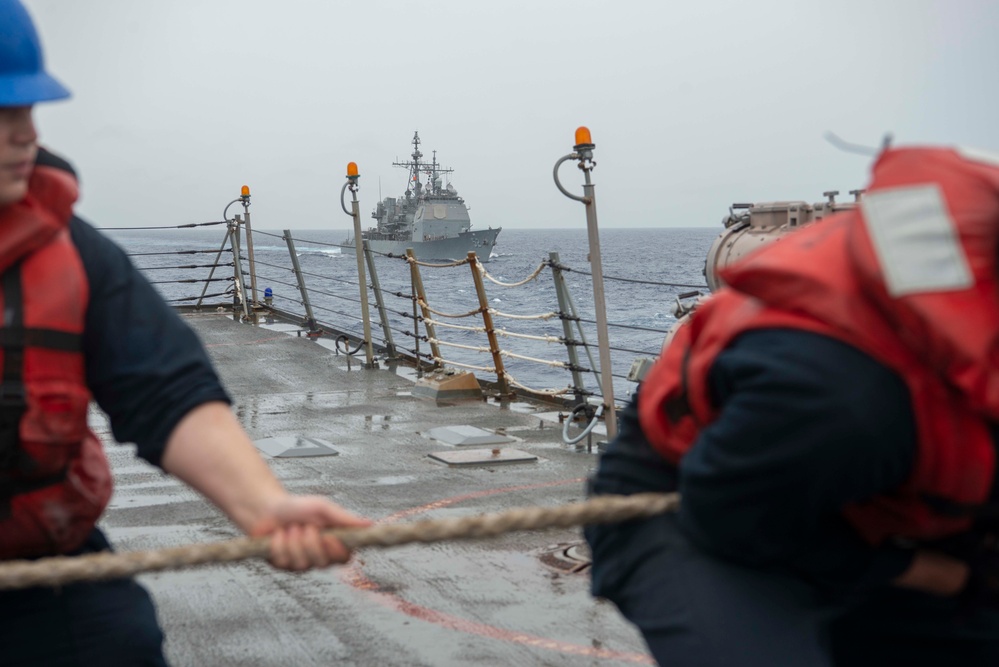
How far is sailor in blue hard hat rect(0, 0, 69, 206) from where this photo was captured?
1725 millimetres

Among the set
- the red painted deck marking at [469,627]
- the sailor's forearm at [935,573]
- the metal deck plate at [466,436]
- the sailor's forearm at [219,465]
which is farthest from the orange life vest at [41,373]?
the metal deck plate at [466,436]

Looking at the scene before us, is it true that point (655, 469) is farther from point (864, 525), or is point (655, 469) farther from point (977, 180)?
point (977, 180)

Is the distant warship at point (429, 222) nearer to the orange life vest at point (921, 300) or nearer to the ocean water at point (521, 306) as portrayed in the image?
the ocean water at point (521, 306)

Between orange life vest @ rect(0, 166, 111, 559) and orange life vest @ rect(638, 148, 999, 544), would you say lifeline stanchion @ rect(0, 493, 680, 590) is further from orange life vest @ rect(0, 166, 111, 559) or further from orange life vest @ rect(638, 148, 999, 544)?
orange life vest @ rect(638, 148, 999, 544)

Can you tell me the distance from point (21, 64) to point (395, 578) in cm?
333

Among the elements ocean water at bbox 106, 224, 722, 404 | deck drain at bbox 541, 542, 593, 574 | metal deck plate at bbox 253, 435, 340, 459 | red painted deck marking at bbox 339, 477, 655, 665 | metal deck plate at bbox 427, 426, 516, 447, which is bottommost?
ocean water at bbox 106, 224, 722, 404

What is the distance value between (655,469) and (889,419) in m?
0.61

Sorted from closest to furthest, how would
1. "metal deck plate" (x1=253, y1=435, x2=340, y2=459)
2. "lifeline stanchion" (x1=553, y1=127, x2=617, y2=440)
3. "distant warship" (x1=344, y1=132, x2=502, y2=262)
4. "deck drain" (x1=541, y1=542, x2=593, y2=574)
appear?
"deck drain" (x1=541, y1=542, x2=593, y2=574), "lifeline stanchion" (x1=553, y1=127, x2=617, y2=440), "metal deck plate" (x1=253, y1=435, x2=340, y2=459), "distant warship" (x1=344, y1=132, x2=502, y2=262)

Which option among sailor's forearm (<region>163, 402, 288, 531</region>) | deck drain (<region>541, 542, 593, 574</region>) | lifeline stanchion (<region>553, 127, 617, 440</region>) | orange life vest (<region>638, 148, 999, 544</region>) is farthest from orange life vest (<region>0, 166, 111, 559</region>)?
lifeline stanchion (<region>553, 127, 617, 440</region>)

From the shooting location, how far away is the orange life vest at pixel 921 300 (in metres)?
1.42

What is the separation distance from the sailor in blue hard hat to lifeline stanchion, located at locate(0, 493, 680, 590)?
587 mm

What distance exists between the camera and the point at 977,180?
149 cm

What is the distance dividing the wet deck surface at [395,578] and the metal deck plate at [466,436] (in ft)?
0.31

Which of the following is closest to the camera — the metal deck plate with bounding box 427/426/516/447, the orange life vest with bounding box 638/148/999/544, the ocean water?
the orange life vest with bounding box 638/148/999/544
